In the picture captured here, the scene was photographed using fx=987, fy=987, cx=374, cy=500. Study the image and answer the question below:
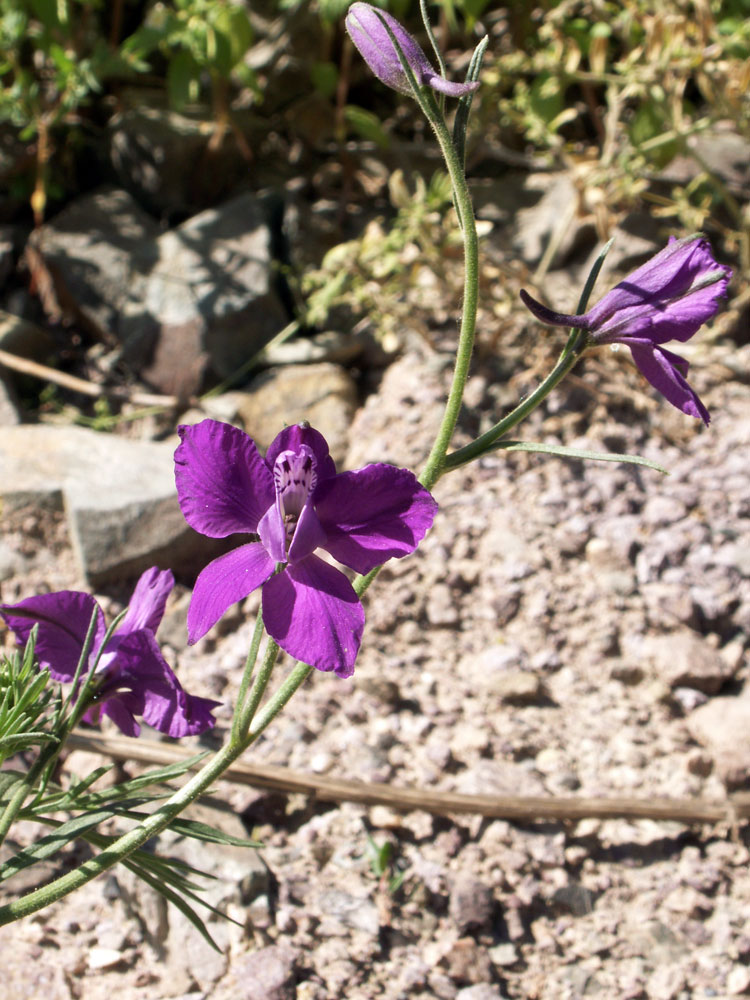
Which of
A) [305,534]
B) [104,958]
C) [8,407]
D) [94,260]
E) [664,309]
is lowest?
[104,958]

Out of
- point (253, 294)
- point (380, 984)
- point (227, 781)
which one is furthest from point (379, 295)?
point (380, 984)

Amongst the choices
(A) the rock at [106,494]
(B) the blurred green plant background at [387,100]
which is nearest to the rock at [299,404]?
(B) the blurred green plant background at [387,100]

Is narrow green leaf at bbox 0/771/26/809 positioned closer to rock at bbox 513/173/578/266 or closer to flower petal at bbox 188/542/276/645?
flower petal at bbox 188/542/276/645

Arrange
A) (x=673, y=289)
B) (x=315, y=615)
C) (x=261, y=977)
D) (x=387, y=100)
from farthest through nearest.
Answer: (x=387, y=100) < (x=261, y=977) < (x=673, y=289) < (x=315, y=615)

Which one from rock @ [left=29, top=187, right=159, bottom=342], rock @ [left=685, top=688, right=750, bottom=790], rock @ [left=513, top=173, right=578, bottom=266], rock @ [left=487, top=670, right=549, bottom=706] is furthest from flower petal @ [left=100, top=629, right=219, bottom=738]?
rock @ [left=513, top=173, right=578, bottom=266]

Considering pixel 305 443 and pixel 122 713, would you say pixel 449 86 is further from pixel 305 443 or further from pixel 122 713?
pixel 122 713

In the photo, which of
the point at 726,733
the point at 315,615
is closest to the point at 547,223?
the point at 726,733
